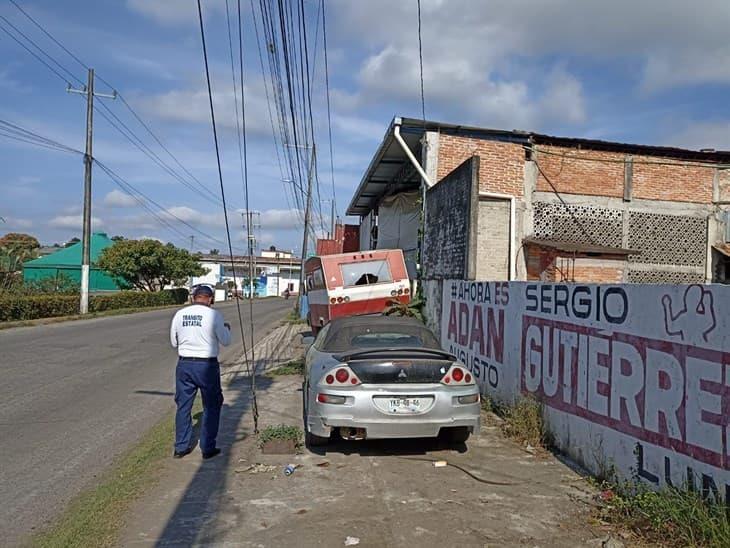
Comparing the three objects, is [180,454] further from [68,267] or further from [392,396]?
[68,267]

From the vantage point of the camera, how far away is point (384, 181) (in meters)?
22.5

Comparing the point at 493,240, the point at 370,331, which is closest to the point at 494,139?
the point at 493,240

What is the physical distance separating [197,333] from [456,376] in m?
2.61

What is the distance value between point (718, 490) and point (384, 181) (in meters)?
19.1

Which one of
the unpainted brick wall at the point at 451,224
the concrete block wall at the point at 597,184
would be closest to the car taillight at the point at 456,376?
the unpainted brick wall at the point at 451,224

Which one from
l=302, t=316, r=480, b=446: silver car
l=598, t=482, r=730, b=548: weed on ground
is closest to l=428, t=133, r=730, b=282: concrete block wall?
l=302, t=316, r=480, b=446: silver car

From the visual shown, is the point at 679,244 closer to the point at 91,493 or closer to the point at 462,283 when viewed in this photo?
the point at 462,283

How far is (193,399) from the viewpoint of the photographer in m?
6.31

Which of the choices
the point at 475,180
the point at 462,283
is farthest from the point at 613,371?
the point at 475,180

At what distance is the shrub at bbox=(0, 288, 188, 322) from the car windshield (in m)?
22.3

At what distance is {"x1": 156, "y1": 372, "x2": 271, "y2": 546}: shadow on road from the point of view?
4.32 m

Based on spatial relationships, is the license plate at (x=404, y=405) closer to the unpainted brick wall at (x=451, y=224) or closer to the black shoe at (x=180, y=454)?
the black shoe at (x=180, y=454)

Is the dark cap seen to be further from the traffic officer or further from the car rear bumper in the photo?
the car rear bumper

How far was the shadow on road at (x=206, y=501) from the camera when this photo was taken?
170 inches
